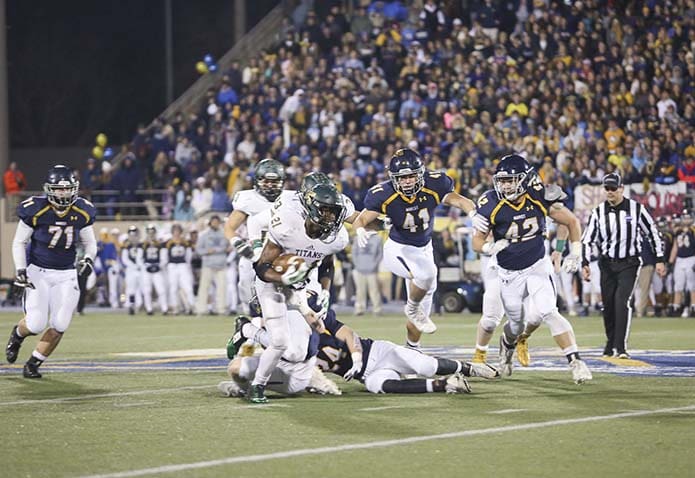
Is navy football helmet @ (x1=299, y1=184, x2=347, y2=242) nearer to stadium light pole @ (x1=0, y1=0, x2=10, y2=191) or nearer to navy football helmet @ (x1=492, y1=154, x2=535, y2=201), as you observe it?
navy football helmet @ (x1=492, y1=154, x2=535, y2=201)

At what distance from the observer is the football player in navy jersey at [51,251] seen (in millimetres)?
10594

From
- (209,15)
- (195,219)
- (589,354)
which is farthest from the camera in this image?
(209,15)

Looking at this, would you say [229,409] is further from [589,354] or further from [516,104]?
[516,104]

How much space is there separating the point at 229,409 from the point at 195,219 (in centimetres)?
1615

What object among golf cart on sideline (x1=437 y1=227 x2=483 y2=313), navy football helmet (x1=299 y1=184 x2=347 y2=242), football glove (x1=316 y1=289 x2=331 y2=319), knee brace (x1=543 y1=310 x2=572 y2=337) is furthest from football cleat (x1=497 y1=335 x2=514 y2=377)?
golf cart on sideline (x1=437 y1=227 x2=483 y2=313)

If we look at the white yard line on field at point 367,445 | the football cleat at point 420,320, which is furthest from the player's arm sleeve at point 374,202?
the white yard line on field at point 367,445

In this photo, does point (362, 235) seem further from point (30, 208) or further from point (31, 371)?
point (31, 371)

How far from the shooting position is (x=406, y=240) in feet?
36.2

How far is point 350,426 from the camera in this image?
286 inches

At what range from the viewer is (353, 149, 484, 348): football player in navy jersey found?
10.7m

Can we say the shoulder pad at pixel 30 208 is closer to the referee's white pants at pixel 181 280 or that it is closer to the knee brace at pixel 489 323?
the knee brace at pixel 489 323

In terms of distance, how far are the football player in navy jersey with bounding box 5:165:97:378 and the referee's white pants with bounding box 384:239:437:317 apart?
255 cm

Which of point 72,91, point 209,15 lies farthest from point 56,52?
point 209,15

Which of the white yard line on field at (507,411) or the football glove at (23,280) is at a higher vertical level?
the football glove at (23,280)
